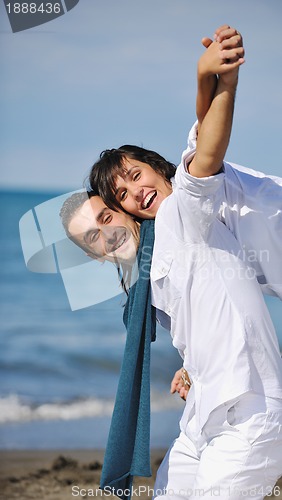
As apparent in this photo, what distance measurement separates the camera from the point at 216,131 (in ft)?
4.55

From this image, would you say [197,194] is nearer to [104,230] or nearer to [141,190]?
[141,190]

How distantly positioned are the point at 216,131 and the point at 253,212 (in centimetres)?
32

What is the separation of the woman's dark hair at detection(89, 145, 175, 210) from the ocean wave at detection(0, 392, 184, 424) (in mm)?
2161

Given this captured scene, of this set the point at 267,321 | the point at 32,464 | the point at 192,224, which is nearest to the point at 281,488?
the point at 32,464

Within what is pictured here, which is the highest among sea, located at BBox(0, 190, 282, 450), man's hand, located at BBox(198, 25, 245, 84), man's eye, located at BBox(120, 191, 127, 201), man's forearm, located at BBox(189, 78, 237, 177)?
man's hand, located at BBox(198, 25, 245, 84)

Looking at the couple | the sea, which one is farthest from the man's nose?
the sea

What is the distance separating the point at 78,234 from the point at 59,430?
2000 millimetres

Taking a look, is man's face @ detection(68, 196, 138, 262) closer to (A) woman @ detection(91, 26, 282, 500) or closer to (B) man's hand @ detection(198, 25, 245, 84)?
(A) woman @ detection(91, 26, 282, 500)

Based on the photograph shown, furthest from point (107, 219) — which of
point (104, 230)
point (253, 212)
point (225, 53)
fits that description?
point (225, 53)

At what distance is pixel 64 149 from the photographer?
3.86m

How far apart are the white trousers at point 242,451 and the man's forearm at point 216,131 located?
526 millimetres

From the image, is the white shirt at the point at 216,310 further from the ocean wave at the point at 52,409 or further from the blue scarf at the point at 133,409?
the ocean wave at the point at 52,409

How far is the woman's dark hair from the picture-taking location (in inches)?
71.3

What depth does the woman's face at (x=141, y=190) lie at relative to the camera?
1.75m
